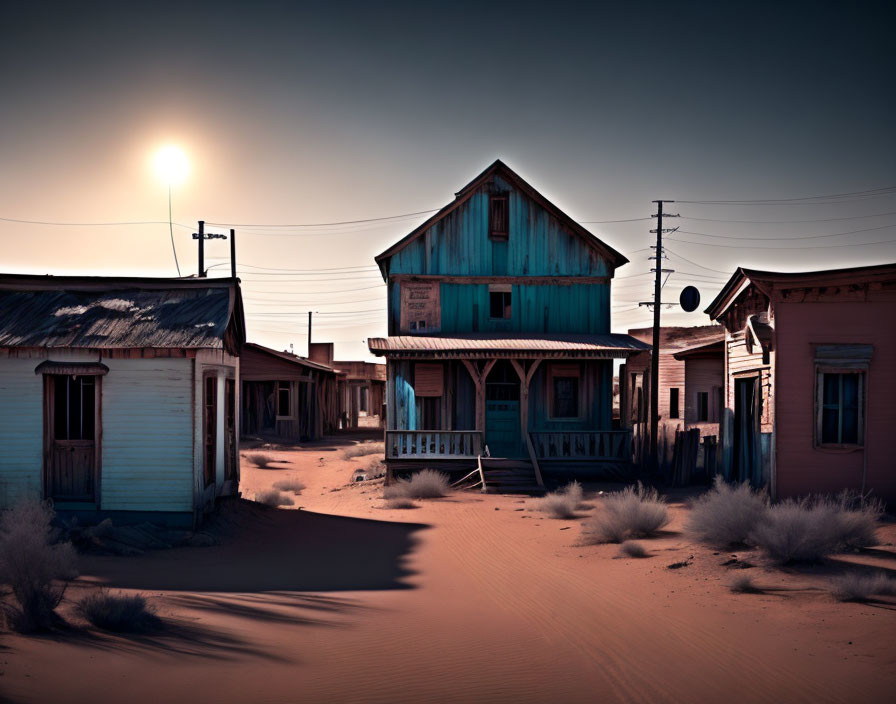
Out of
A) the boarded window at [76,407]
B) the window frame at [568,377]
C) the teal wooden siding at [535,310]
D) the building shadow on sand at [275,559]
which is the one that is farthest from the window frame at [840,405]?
the boarded window at [76,407]

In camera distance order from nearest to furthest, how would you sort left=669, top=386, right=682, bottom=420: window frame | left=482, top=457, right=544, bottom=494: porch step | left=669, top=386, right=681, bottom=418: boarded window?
left=482, top=457, right=544, bottom=494: porch step < left=669, top=386, right=682, bottom=420: window frame < left=669, top=386, right=681, bottom=418: boarded window

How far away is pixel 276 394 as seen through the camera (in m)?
Result: 33.4

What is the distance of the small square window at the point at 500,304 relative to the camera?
2250 cm

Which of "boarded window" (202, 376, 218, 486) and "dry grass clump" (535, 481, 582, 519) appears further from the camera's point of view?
"dry grass clump" (535, 481, 582, 519)

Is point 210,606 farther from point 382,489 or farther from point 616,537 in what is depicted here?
point 382,489

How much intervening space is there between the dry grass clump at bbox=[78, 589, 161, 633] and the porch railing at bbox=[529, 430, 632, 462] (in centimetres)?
1450

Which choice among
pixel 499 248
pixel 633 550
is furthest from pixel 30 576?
pixel 499 248

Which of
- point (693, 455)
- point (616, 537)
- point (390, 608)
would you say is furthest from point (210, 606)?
point (693, 455)

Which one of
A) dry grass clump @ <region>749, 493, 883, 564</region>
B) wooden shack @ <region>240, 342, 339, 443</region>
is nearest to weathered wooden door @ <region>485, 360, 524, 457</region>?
dry grass clump @ <region>749, 493, 883, 564</region>

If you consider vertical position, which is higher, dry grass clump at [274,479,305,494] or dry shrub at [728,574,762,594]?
dry shrub at [728,574,762,594]

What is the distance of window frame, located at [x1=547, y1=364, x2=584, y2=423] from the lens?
71.0ft

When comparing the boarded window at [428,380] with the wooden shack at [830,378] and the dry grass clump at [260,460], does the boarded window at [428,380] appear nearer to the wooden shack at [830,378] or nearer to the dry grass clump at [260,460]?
the dry grass clump at [260,460]

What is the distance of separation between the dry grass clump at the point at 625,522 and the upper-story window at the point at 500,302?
34.1ft

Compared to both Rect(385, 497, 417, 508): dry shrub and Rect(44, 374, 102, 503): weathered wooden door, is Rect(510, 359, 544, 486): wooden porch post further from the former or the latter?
Rect(44, 374, 102, 503): weathered wooden door
